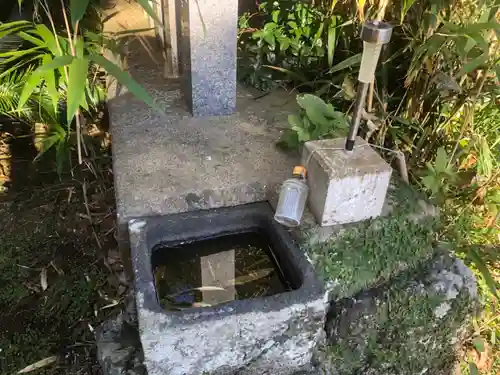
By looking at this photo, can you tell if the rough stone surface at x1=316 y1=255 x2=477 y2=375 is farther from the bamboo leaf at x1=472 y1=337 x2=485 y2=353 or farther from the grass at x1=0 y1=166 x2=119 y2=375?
the grass at x1=0 y1=166 x2=119 y2=375

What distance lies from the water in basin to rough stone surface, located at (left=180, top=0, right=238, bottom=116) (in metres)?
0.76

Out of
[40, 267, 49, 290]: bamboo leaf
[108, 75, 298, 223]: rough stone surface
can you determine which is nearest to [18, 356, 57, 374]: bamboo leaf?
[40, 267, 49, 290]: bamboo leaf

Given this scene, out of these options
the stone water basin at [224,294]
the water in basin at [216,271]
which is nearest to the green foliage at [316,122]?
the stone water basin at [224,294]

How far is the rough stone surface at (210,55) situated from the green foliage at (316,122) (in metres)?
0.50

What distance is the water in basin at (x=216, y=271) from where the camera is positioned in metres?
1.91

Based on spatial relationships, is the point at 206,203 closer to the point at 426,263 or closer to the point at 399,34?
the point at 426,263

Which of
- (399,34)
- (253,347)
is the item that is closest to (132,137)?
(253,347)

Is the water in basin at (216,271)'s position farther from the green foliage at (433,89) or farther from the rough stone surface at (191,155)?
the green foliage at (433,89)

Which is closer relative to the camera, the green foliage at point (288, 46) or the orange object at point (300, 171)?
the orange object at point (300, 171)

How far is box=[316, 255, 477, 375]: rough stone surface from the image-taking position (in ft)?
6.09

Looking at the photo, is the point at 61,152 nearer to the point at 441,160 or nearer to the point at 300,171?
the point at 300,171

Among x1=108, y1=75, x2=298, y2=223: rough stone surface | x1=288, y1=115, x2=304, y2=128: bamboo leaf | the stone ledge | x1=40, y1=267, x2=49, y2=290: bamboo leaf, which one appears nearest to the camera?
the stone ledge

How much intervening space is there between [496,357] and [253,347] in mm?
1217

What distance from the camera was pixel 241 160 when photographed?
86.4 inches
